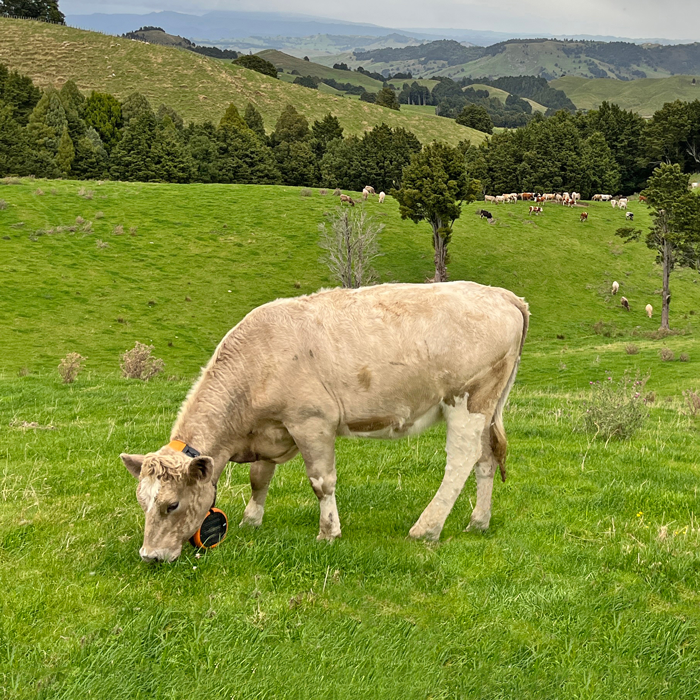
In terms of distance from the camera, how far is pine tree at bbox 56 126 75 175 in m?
71.5

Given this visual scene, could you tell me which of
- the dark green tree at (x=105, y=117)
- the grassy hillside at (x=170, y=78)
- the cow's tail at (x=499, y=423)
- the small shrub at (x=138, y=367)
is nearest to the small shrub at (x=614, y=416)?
the cow's tail at (x=499, y=423)

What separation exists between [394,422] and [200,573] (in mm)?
2522

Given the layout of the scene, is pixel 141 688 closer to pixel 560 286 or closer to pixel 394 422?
pixel 394 422

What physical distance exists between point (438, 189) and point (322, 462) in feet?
146

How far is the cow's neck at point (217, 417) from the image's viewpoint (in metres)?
6.07

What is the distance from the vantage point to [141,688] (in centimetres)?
391

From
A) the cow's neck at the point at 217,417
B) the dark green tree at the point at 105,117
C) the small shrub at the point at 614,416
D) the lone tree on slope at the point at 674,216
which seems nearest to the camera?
the cow's neck at the point at 217,417

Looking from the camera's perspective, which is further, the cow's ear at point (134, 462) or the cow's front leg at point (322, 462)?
the cow's front leg at point (322, 462)

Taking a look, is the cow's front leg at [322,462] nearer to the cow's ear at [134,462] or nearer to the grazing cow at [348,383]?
the grazing cow at [348,383]

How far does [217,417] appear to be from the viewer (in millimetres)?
6133

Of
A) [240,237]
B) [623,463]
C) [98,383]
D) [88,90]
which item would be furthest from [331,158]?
[623,463]

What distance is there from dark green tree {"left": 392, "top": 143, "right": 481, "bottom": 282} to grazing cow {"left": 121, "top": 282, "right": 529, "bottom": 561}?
4196 cm

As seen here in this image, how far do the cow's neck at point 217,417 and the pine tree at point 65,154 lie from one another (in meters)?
76.7

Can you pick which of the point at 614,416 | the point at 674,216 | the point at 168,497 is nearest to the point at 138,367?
the point at 614,416
